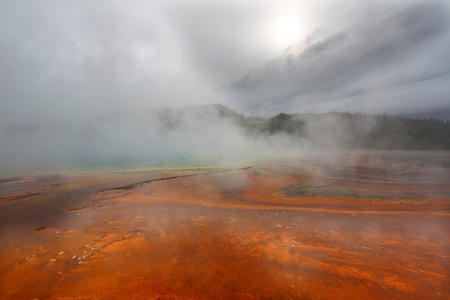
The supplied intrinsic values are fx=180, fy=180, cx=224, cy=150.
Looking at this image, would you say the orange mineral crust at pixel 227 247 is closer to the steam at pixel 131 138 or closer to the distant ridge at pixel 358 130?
the steam at pixel 131 138

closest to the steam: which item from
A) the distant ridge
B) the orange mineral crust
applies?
the distant ridge

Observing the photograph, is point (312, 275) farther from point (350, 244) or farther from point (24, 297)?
point (24, 297)

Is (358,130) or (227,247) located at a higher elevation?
(358,130)

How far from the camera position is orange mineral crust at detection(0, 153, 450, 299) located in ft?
7.38

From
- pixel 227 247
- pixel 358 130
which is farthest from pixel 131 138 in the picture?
pixel 358 130

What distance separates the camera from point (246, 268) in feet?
8.55

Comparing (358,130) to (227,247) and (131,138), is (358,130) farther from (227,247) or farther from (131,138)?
(227,247)

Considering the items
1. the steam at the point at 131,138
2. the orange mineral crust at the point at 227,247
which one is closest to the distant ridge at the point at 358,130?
the steam at the point at 131,138

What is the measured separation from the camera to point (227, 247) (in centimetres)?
316

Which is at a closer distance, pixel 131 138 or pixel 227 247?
pixel 227 247

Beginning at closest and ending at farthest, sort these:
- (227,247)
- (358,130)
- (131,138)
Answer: (227,247) → (131,138) → (358,130)

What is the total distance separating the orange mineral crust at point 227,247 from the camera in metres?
2.25

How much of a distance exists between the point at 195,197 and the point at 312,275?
4.31 metres

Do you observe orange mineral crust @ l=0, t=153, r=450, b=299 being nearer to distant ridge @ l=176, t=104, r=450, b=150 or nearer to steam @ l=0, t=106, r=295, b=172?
steam @ l=0, t=106, r=295, b=172
